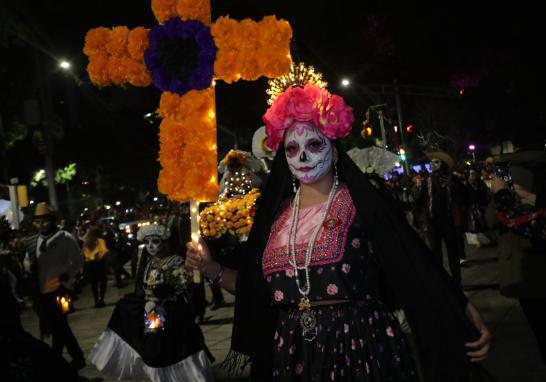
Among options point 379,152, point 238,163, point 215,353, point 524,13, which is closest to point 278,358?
point 215,353

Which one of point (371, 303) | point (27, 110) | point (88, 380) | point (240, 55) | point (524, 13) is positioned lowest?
point (88, 380)

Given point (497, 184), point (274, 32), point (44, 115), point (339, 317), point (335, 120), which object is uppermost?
point (44, 115)

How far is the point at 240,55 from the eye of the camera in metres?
3.68

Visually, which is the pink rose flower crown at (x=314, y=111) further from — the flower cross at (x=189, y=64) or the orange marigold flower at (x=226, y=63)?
the orange marigold flower at (x=226, y=63)

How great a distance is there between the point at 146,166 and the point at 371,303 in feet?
124

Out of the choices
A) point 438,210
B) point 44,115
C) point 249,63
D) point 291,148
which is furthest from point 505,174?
point 44,115

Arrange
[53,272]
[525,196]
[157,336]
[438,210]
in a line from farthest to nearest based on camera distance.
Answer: [438,210], [53,272], [157,336], [525,196]

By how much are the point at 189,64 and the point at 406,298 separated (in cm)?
185

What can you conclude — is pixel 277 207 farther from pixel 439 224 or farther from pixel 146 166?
pixel 146 166

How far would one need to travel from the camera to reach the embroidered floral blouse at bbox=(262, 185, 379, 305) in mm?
3242

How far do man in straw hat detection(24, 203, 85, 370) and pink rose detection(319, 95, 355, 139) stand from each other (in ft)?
18.6

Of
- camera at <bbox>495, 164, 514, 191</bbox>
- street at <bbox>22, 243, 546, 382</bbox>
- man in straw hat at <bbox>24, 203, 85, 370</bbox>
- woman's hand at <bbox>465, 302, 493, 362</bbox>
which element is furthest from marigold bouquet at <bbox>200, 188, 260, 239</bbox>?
woman's hand at <bbox>465, 302, 493, 362</bbox>

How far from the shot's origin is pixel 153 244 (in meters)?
7.35

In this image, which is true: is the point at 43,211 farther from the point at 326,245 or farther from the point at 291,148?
the point at 326,245
